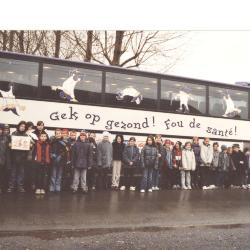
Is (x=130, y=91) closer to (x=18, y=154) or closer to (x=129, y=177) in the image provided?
(x=129, y=177)

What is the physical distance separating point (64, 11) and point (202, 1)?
75cm

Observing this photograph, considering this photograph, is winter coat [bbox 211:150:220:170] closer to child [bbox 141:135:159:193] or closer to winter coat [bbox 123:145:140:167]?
child [bbox 141:135:159:193]

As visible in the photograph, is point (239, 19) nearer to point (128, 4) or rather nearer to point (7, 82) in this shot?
point (128, 4)

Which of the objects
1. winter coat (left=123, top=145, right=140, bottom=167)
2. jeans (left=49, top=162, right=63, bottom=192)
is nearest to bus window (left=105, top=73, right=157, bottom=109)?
winter coat (left=123, top=145, right=140, bottom=167)

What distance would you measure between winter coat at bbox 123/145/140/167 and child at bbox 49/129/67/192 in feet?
6.89

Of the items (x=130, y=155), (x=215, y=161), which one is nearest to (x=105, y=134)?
(x=130, y=155)

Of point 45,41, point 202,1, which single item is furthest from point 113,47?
point 202,1

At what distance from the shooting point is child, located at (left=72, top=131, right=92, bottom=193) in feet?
36.4

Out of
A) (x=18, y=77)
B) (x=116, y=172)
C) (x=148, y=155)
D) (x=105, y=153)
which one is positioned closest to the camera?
(x=18, y=77)

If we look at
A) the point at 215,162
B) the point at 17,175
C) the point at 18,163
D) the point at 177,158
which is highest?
the point at 177,158

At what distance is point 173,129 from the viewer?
558 inches

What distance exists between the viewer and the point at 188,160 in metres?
13.1

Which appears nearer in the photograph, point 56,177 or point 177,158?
point 56,177

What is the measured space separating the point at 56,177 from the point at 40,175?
53cm
